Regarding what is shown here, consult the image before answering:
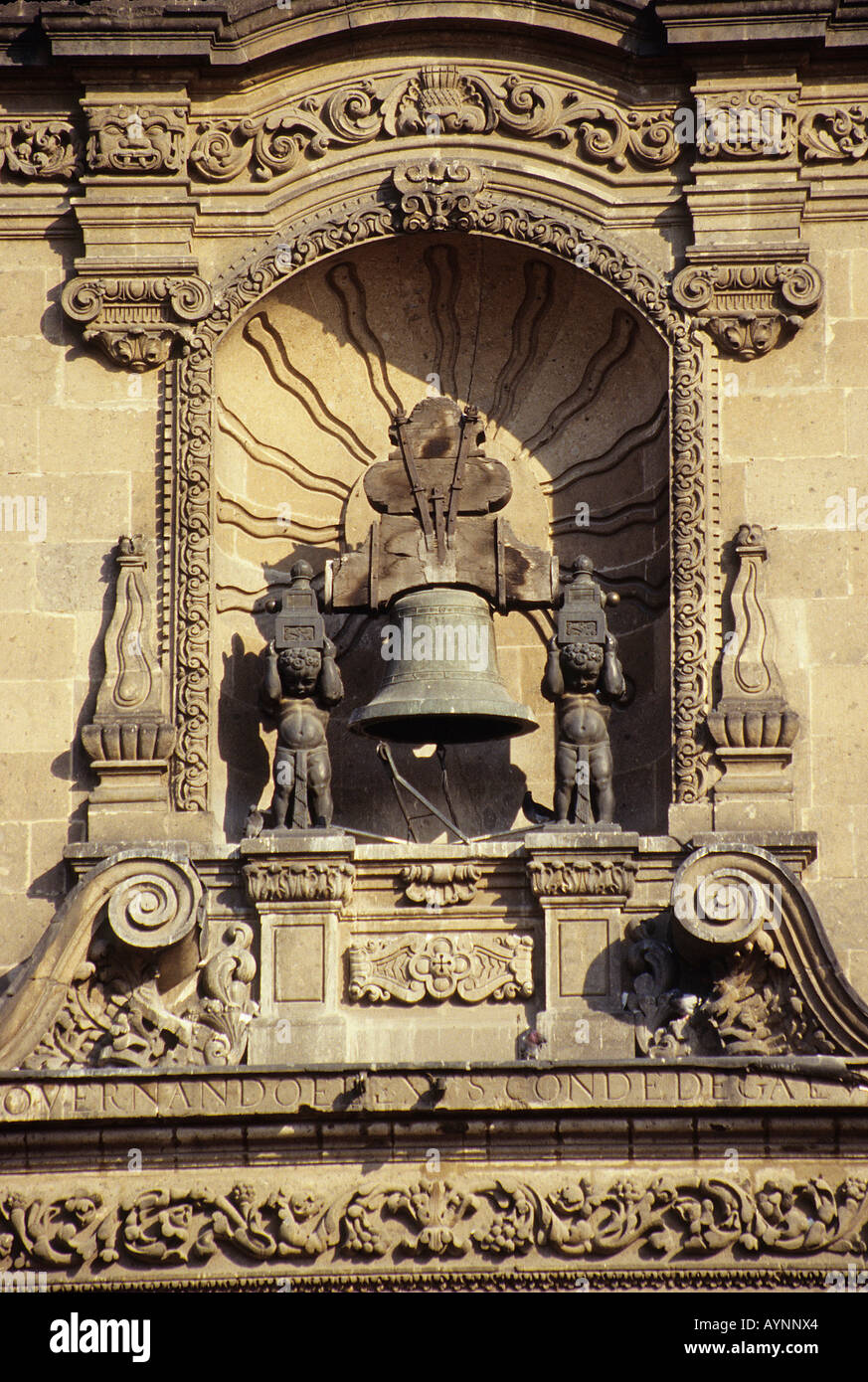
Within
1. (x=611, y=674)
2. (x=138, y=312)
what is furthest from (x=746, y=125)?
(x=138, y=312)

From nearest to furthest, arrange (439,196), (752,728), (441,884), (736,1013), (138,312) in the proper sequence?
(736,1013) → (441,884) → (752,728) → (138,312) → (439,196)

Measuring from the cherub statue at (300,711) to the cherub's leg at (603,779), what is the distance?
3.99 feet

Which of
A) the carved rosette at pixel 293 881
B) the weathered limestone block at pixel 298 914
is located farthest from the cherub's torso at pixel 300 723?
the carved rosette at pixel 293 881

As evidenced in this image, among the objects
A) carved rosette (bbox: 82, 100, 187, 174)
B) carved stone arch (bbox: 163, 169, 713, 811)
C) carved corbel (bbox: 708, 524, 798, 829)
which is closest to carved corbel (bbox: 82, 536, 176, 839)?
carved stone arch (bbox: 163, 169, 713, 811)

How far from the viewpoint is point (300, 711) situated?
14.9 metres

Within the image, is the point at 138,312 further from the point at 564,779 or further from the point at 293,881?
the point at 564,779

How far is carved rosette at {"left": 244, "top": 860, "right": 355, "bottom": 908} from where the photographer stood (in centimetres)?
1442

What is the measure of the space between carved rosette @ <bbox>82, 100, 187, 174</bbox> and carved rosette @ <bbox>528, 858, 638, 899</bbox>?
13.0 feet

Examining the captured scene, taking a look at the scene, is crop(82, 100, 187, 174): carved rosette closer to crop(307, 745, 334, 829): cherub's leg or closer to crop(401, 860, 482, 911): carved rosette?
crop(307, 745, 334, 829): cherub's leg

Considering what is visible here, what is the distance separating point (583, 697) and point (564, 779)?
1.36ft

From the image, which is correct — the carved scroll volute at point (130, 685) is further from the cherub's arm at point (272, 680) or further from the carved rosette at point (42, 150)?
the carved rosette at point (42, 150)

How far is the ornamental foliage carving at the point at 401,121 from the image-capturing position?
1570 centimetres

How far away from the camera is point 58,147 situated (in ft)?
51.8

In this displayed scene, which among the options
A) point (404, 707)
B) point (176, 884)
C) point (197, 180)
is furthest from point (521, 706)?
point (197, 180)
